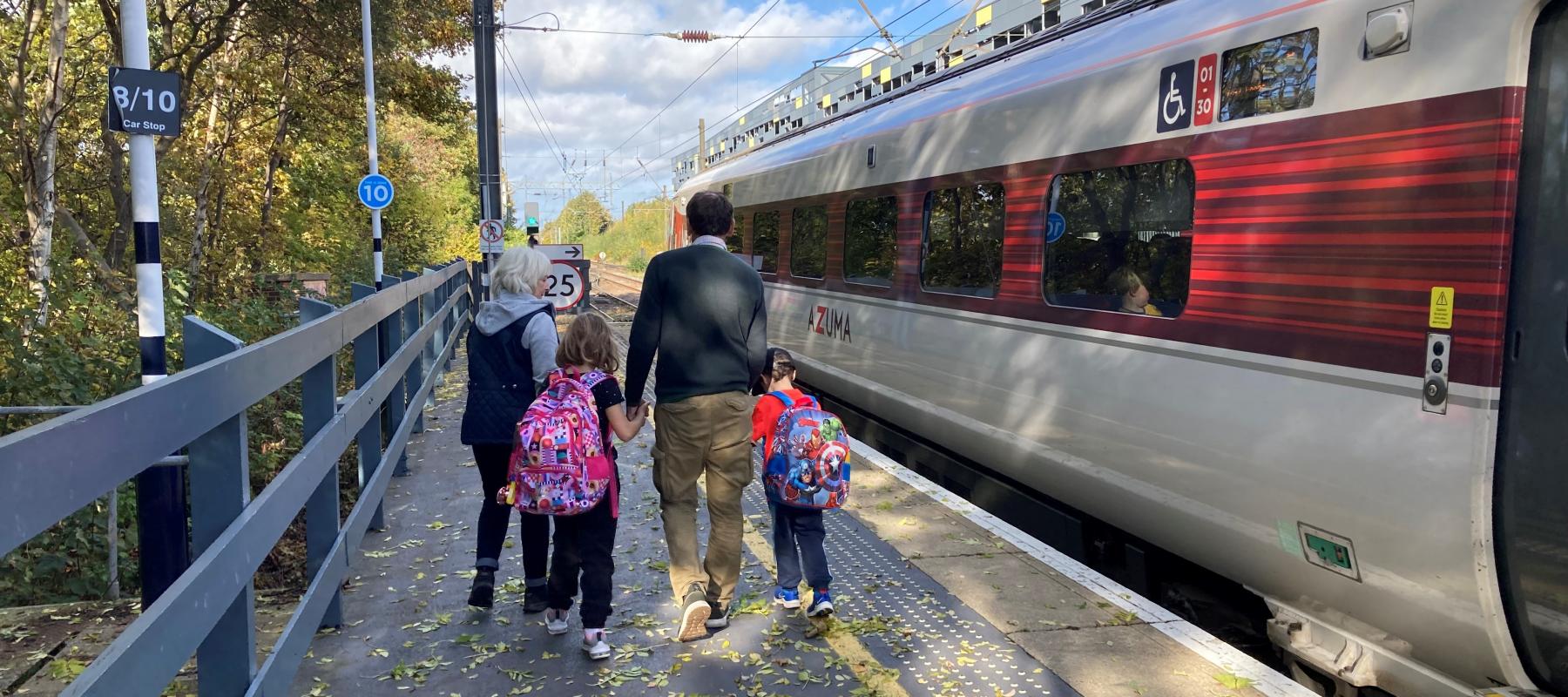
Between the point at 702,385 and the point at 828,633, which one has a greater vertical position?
the point at 702,385

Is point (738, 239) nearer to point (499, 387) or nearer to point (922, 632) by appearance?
point (499, 387)

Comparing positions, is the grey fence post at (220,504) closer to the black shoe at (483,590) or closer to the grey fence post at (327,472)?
the grey fence post at (327,472)

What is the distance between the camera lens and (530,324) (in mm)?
4332

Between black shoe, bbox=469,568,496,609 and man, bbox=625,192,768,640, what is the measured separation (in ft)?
2.55

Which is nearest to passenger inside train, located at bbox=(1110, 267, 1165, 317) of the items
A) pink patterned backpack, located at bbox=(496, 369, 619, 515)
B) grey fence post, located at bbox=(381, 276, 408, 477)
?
pink patterned backpack, located at bbox=(496, 369, 619, 515)

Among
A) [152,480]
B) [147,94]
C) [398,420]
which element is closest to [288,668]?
[152,480]

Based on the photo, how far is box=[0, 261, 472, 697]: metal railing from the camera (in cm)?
170

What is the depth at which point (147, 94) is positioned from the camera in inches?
193

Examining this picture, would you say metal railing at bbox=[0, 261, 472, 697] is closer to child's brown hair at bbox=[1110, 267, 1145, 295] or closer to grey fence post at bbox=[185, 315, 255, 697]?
grey fence post at bbox=[185, 315, 255, 697]

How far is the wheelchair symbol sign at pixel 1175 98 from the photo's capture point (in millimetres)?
4715

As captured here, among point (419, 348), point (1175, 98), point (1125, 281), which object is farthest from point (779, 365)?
point (419, 348)

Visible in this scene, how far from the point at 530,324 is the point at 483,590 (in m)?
1.12

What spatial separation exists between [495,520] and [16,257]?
960 cm

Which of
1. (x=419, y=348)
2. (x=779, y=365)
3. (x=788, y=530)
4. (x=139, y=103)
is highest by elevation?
(x=139, y=103)
